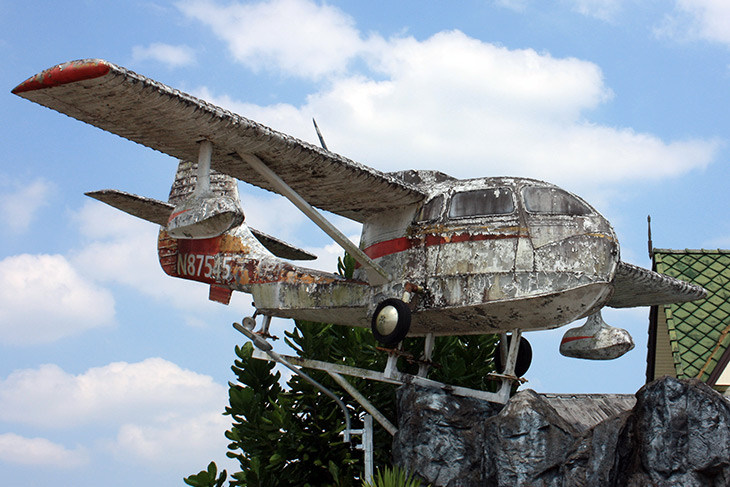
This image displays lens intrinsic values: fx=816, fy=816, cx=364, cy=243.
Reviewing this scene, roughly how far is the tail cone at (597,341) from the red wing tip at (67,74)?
9.32 m

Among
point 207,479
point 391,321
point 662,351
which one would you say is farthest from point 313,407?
point 662,351

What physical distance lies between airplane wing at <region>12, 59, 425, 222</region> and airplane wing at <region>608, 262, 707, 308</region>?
500 centimetres

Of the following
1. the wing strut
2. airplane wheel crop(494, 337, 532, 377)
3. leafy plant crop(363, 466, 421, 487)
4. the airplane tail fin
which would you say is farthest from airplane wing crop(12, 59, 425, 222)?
leafy plant crop(363, 466, 421, 487)

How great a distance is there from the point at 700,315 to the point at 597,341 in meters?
5.39

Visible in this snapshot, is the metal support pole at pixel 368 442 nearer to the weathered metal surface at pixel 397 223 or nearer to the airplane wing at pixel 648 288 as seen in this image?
the weathered metal surface at pixel 397 223

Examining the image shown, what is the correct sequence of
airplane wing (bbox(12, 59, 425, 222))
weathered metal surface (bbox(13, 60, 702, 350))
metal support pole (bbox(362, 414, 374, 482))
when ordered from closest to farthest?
airplane wing (bbox(12, 59, 425, 222)), weathered metal surface (bbox(13, 60, 702, 350)), metal support pole (bbox(362, 414, 374, 482))

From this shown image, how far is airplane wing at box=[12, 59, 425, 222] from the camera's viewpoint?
9.94 meters

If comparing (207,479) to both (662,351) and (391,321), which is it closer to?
(391,321)

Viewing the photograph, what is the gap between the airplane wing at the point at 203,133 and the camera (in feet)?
32.6

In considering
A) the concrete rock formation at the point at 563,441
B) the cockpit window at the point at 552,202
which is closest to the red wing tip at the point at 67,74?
the cockpit window at the point at 552,202

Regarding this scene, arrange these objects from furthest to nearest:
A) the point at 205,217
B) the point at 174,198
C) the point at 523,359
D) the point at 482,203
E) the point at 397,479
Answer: the point at 174,198, the point at 523,359, the point at 397,479, the point at 482,203, the point at 205,217

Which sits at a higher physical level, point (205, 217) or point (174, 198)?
point (174, 198)

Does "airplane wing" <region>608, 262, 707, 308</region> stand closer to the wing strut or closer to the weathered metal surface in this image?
the weathered metal surface

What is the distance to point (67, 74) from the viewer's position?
9.68 metres
